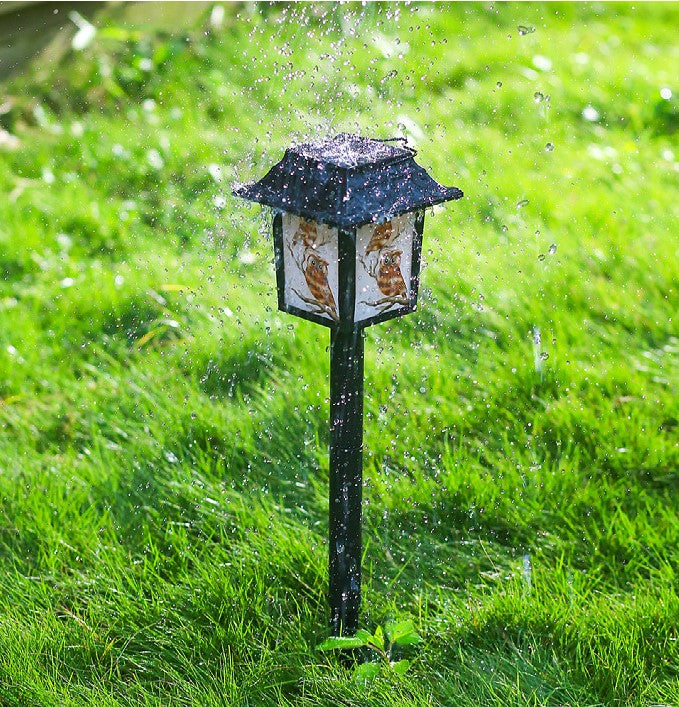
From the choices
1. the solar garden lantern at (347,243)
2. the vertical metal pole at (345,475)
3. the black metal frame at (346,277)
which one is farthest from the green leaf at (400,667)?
the black metal frame at (346,277)

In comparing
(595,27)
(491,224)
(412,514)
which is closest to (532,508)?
(412,514)

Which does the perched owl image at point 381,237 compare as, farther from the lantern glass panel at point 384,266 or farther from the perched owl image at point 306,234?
the perched owl image at point 306,234

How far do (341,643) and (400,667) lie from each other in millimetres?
136

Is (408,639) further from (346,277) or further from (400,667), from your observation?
(346,277)

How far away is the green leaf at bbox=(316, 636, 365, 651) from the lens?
190 cm

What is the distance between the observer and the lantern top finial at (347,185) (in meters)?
1.65

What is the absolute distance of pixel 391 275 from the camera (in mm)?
1806

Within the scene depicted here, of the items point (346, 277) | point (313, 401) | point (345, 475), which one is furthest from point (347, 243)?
point (313, 401)

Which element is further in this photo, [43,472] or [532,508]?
[43,472]

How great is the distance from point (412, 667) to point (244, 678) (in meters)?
0.35

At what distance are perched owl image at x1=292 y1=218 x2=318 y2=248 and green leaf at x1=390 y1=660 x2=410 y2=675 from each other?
2.82ft

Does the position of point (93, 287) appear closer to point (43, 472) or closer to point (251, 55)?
point (43, 472)

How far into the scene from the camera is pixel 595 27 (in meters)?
5.86

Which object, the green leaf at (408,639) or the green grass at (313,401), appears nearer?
the green leaf at (408,639)
